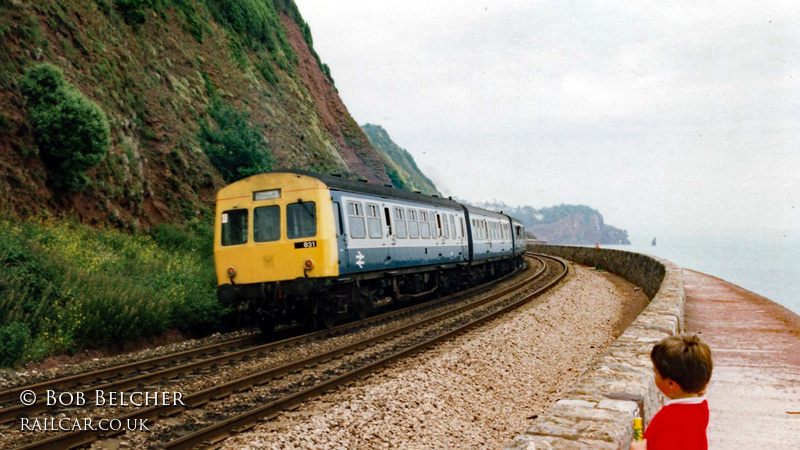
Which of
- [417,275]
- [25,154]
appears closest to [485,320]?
[417,275]

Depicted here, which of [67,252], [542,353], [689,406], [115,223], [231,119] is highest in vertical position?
[231,119]

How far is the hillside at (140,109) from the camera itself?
15711mm

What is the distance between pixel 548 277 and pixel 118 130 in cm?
1752

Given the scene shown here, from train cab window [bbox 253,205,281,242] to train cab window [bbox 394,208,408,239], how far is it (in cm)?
365

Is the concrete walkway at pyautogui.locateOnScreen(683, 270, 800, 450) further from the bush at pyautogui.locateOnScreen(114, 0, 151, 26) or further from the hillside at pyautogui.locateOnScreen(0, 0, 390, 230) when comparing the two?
the bush at pyautogui.locateOnScreen(114, 0, 151, 26)

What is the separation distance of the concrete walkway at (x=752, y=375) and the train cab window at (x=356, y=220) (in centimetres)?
667

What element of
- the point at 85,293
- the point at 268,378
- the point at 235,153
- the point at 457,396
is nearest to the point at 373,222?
the point at 85,293

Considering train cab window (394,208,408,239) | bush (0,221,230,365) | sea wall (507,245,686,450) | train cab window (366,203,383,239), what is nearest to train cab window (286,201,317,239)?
train cab window (366,203,383,239)

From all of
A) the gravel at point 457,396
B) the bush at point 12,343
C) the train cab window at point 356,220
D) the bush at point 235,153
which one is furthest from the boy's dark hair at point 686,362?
the bush at point 235,153

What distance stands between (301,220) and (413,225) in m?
4.75

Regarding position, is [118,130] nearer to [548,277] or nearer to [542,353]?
[542,353]

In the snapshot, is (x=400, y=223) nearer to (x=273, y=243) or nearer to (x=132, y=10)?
(x=273, y=243)

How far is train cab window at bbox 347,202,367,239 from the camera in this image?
12.8 meters

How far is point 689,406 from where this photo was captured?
2.53 meters
